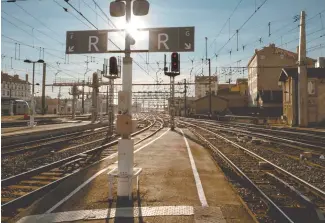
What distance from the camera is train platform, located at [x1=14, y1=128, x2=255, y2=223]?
18.9ft

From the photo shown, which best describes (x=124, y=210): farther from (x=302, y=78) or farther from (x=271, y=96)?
(x=271, y=96)

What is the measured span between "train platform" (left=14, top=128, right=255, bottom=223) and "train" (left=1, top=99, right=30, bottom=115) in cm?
5271

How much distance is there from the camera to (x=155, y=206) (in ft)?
20.9

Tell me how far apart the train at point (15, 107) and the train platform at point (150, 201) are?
5271cm

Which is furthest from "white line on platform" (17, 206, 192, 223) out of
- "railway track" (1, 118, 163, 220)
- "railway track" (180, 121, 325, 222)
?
"railway track" (180, 121, 325, 222)

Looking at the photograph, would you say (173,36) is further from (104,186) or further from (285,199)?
(285,199)

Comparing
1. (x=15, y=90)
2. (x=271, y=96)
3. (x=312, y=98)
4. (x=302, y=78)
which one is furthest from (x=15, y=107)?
(x=15, y=90)

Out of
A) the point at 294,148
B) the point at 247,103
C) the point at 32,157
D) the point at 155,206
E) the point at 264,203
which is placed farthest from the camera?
the point at 247,103

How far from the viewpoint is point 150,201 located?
21.9 feet

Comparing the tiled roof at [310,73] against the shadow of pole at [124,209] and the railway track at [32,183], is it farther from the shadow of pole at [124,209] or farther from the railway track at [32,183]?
the shadow of pole at [124,209]

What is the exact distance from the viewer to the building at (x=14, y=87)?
97463 mm

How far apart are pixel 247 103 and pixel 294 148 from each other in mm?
67827

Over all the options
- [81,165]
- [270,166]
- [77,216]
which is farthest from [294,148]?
[77,216]

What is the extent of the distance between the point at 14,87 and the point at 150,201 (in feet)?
365
